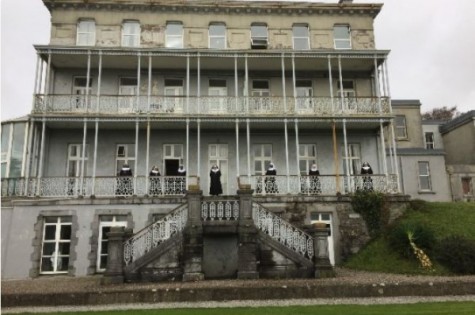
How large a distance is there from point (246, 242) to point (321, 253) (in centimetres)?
239

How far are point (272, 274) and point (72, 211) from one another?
904 centimetres

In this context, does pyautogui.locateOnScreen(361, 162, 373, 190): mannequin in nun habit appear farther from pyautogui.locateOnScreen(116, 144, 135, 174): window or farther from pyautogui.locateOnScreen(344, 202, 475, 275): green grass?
pyautogui.locateOnScreen(116, 144, 135, 174): window

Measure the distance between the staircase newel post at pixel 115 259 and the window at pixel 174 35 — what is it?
12.6m

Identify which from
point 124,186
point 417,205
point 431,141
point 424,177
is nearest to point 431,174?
point 424,177

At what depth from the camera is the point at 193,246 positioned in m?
13.5

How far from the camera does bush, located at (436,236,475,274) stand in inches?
554

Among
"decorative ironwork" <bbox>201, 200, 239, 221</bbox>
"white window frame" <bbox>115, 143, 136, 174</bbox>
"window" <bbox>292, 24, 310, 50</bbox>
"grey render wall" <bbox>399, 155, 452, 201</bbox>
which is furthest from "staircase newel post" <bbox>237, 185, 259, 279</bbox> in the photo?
"grey render wall" <bbox>399, 155, 452, 201</bbox>

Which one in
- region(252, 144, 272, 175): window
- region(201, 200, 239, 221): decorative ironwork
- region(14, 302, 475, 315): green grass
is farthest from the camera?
region(252, 144, 272, 175): window

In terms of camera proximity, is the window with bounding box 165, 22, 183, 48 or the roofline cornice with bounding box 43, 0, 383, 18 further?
the window with bounding box 165, 22, 183, 48

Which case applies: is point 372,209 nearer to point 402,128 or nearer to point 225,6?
point 225,6

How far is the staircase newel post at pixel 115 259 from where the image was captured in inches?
509

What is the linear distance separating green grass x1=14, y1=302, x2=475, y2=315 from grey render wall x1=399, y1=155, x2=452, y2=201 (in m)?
18.5

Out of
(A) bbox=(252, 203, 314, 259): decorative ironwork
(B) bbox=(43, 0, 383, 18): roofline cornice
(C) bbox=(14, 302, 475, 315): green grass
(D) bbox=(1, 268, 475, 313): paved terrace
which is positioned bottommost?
(C) bbox=(14, 302, 475, 315): green grass

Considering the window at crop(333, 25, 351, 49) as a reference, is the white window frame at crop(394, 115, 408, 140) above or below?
below
